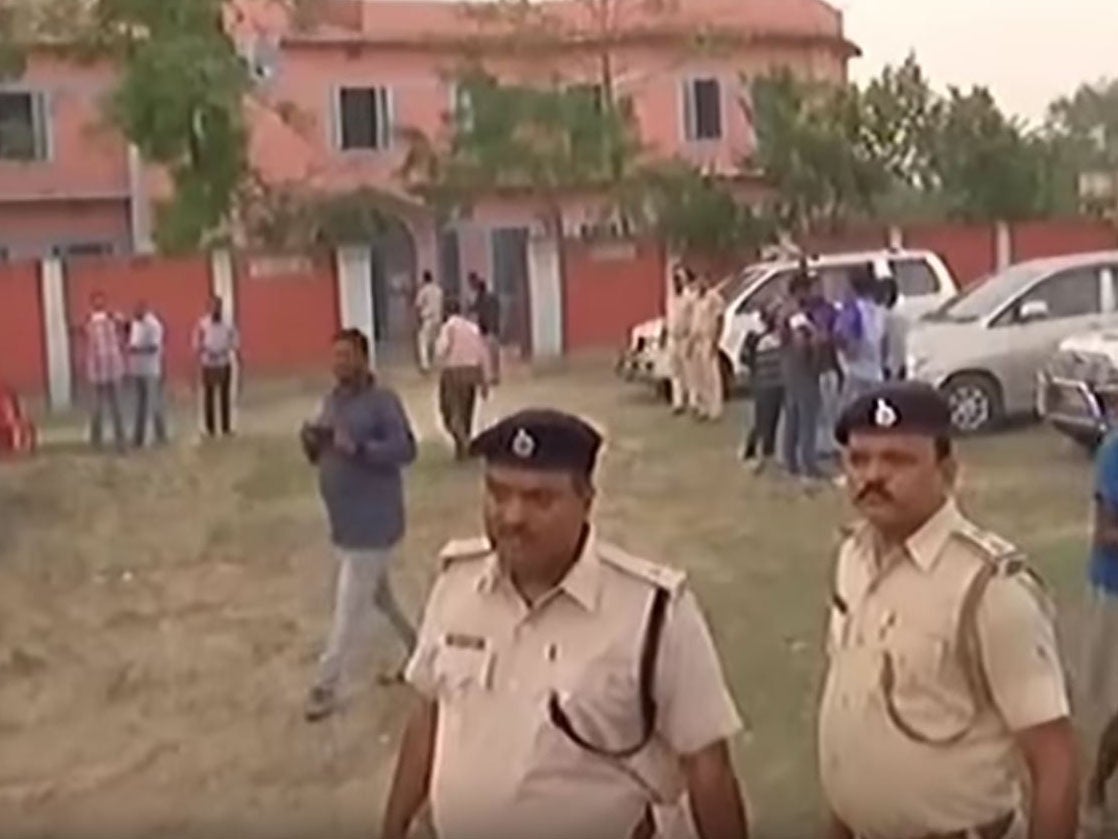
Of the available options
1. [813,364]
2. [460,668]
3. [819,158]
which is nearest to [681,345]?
[813,364]

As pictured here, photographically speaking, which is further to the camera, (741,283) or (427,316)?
(427,316)

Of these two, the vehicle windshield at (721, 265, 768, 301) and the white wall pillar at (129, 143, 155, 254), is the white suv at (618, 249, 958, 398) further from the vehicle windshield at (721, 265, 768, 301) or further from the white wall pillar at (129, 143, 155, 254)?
the white wall pillar at (129, 143, 155, 254)

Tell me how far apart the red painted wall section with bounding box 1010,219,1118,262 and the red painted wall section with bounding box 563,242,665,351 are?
16.5ft

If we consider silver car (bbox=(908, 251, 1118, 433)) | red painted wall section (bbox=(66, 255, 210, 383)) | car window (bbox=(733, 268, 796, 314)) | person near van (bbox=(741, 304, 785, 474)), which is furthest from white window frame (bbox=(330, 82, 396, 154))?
person near van (bbox=(741, 304, 785, 474))

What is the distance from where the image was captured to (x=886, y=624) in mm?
3920

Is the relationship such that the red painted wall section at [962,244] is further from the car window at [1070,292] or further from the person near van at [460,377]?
the person near van at [460,377]

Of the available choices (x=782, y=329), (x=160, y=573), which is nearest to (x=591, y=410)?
(x=782, y=329)

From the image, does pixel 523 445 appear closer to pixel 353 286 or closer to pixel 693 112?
pixel 353 286

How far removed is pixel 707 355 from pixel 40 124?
22.5 m

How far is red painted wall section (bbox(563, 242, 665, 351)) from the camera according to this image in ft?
109

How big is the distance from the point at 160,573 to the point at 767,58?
3157 centimetres

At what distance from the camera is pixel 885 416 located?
4.00 meters

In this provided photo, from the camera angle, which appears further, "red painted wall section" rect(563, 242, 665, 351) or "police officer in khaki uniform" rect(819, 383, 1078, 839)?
"red painted wall section" rect(563, 242, 665, 351)

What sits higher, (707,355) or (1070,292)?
(1070,292)
